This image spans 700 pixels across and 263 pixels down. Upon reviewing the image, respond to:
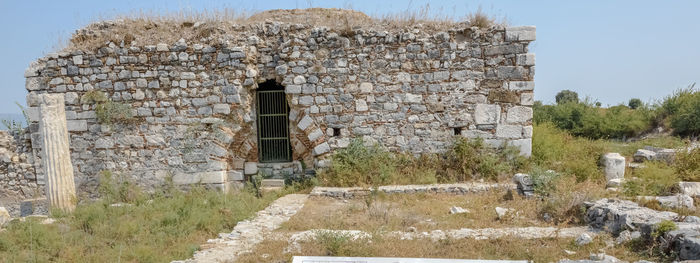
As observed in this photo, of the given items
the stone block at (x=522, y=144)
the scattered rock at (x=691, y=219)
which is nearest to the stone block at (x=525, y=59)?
the stone block at (x=522, y=144)

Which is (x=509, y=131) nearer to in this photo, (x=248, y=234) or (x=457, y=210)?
(x=457, y=210)

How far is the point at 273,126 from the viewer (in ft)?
30.0

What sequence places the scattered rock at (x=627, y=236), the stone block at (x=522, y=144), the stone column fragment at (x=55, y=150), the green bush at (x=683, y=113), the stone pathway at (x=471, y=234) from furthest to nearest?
the green bush at (x=683, y=113) < the stone block at (x=522, y=144) < the stone column fragment at (x=55, y=150) < the stone pathway at (x=471, y=234) < the scattered rock at (x=627, y=236)

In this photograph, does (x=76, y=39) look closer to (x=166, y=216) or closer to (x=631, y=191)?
(x=166, y=216)

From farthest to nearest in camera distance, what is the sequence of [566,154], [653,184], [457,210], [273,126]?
[273,126], [566,154], [653,184], [457,210]

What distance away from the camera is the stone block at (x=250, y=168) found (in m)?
8.90

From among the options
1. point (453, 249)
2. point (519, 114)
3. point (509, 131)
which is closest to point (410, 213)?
point (453, 249)

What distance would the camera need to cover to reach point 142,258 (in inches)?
202

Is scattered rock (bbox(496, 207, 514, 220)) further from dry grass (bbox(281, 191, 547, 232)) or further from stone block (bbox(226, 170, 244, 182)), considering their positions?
stone block (bbox(226, 170, 244, 182))

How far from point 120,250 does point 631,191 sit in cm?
760

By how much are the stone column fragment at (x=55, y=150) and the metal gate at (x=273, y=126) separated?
3.63m

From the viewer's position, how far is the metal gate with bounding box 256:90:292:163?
29.9 feet

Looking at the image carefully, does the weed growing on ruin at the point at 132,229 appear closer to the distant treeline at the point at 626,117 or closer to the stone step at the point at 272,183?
the stone step at the point at 272,183

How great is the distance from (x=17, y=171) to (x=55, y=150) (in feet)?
6.99
